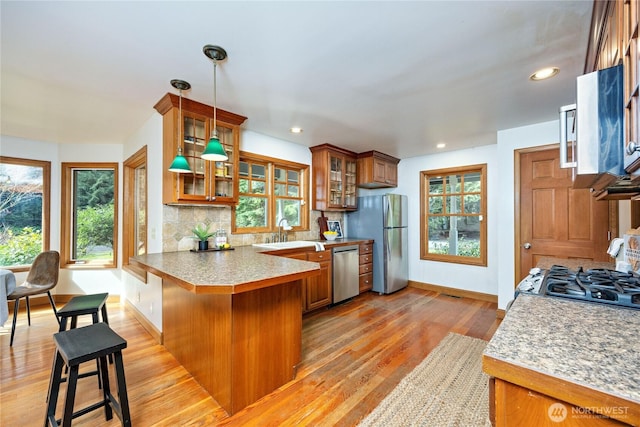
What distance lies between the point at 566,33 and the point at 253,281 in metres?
2.43

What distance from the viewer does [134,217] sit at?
3.84 m

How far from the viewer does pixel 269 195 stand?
3805 mm

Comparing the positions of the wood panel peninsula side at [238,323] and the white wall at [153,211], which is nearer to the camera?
the wood panel peninsula side at [238,323]

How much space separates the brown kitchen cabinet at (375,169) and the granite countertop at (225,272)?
293 centimetres

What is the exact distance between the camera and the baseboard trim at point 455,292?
411 centimetres

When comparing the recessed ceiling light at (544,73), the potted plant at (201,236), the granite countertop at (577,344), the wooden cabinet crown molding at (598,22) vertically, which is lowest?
the granite countertop at (577,344)

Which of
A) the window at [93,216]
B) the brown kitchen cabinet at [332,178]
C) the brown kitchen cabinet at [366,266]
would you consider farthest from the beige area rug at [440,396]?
the window at [93,216]

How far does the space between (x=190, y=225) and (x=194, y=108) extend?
1201 millimetres

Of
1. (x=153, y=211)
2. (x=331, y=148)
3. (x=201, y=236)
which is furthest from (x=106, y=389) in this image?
(x=331, y=148)

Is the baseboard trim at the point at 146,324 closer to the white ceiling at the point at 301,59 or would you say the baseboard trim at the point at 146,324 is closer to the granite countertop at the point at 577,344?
the white ceiling at the point at 301,59

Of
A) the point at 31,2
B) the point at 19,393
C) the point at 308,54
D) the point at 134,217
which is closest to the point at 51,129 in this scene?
the point at 134,217

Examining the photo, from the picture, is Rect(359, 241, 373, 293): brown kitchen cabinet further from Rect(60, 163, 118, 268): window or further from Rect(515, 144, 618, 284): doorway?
Rect(60, 163, 118, 268): window

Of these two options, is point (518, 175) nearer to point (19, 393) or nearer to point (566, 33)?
point (566, 33)

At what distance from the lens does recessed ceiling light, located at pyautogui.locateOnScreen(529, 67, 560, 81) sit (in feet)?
6.77
